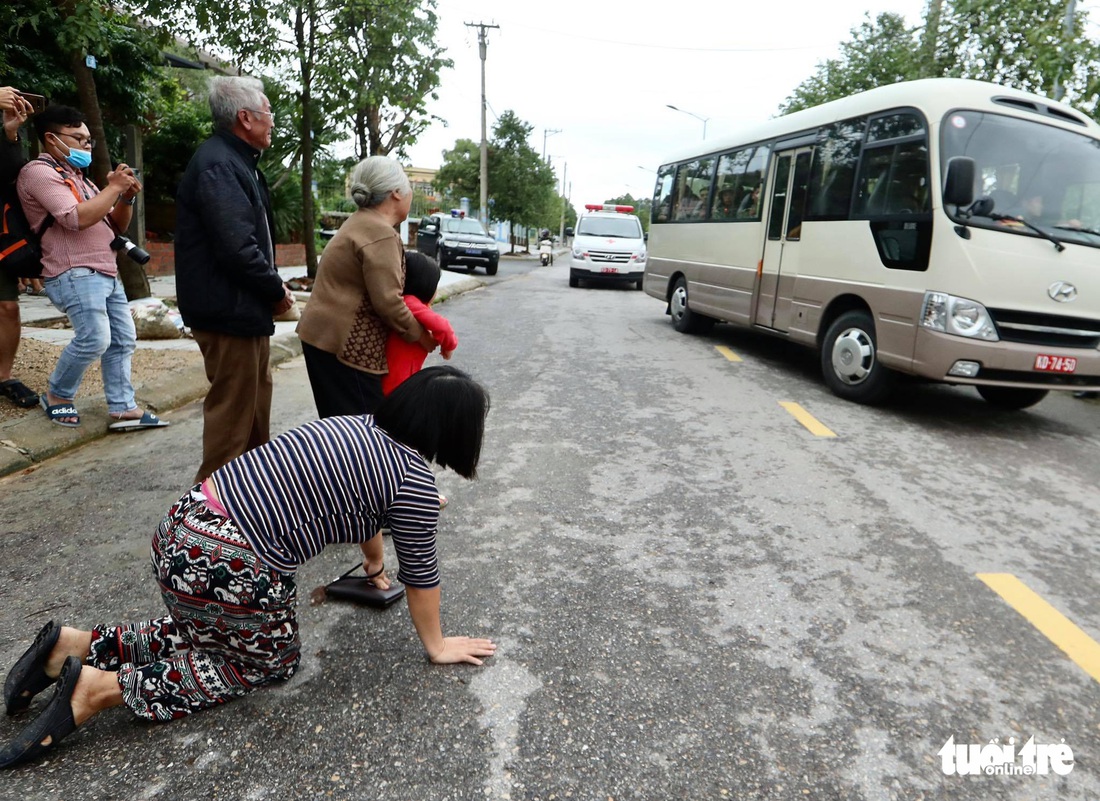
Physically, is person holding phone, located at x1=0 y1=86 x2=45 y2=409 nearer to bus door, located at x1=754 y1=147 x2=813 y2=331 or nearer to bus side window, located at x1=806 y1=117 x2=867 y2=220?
bus side window, located at x1=806 y1=117 x2=867 y2=220

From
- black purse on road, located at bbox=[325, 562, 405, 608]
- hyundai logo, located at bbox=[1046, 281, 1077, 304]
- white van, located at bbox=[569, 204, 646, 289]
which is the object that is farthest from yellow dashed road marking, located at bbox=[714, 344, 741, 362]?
white van, located at bbox=[569, 204, 646, 289]

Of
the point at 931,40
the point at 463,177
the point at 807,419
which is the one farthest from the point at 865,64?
the point at 463,177

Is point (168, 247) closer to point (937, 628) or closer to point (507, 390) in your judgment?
point (507, 390)

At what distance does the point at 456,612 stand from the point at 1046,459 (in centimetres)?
457

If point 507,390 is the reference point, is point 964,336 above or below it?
above

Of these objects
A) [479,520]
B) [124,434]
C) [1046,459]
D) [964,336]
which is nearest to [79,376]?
[124,434]

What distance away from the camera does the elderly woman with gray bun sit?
3182 millimetres

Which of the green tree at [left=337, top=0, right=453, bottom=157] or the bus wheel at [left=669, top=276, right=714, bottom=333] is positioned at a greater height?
the green tree at [left=337, top=0, right=453, bottom=157]

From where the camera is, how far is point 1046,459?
540cm

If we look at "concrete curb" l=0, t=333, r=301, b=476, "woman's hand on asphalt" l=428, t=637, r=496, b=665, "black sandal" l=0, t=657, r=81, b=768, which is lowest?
"concrete curb" l=0, t=333, r=301, b=476

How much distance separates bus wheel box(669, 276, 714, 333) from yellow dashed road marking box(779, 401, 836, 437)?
4.33 metres

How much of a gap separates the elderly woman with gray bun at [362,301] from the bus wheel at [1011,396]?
566cm

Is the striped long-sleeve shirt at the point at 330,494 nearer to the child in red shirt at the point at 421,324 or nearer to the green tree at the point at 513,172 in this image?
the child in red shirt at the point at 421,324

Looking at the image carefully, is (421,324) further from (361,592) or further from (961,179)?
(961,179)
